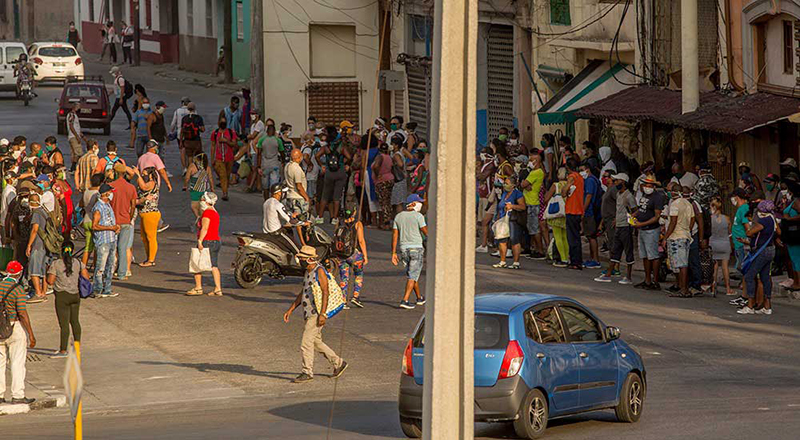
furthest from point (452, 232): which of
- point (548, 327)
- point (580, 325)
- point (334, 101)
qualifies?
point (334, 101)

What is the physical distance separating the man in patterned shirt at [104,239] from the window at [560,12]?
14291 millimetres

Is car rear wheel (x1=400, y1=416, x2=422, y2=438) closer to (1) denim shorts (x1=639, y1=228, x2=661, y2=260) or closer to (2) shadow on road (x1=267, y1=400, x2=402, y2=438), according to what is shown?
(2) shadow on road (x1=267, y1=400, x2=402, y2=438)

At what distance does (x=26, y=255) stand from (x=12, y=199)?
137cm

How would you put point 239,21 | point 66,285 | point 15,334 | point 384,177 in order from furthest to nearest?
point 239,21 < point 384,177 < point 66,285 < point 15,334

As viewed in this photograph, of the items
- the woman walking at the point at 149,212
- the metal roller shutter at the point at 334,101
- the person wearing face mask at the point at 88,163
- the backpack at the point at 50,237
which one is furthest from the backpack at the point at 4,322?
the metal roller shutter at the point at 334,101

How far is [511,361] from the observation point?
520 inches

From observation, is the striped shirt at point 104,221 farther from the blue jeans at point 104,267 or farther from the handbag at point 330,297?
the handbag at point 330,297

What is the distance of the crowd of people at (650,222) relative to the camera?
21125 millimetres

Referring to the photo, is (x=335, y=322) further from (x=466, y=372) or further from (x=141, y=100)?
(x=141, y=100)

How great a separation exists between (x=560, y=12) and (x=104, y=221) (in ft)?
49.5

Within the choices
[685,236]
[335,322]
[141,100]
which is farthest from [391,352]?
[141,100]

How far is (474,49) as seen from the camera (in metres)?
7.44

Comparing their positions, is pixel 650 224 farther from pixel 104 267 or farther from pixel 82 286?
pixel 82 286

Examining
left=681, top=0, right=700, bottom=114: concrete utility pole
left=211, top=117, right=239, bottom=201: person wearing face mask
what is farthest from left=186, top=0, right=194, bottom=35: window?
left=681, top=0, right=700, bottom=114: concrete utility pole
